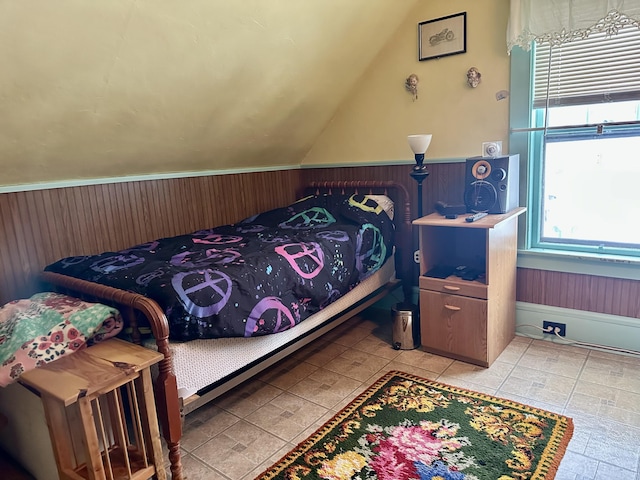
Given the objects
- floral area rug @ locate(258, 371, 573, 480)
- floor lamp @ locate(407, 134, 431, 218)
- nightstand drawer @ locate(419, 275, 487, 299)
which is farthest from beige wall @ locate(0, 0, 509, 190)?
floral area rug @ locate(258, 371, 573, 480)

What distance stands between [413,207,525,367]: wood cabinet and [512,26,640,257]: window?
29 cm

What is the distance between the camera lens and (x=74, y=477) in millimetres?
1572

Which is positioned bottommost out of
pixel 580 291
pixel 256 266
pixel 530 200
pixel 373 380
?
pixel 373 380

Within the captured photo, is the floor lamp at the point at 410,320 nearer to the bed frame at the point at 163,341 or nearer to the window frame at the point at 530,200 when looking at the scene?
the bed frame at the point at 163,341

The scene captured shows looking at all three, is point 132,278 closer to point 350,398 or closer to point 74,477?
point 74,477

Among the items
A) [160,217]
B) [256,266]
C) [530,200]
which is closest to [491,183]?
[530,200]

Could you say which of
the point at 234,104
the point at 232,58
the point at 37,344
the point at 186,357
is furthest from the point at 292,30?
the point at 37,344

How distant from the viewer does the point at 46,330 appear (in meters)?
1.74

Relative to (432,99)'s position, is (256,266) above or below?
below

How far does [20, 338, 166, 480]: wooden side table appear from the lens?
1.48 meters

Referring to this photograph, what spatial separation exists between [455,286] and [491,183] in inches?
25.2

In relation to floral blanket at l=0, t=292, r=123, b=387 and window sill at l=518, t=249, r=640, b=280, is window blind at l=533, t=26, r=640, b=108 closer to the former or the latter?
window sill at l=518, t=249, r=640, b=280

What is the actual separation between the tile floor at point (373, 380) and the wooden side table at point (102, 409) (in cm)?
30

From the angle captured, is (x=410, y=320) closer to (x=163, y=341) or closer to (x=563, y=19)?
(x=163, y=341)
